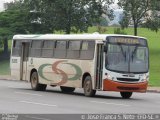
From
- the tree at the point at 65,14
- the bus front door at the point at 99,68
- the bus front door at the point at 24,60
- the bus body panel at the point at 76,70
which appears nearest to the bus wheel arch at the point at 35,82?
the bus body panel at the point at 76,70

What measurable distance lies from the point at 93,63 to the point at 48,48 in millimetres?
5118

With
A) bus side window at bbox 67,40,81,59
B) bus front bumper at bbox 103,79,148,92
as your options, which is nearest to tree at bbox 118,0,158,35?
bus side window at bbox 67,40,81,59

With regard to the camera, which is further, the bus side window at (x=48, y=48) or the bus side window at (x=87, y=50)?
the bus side window at (x=48, y=48)

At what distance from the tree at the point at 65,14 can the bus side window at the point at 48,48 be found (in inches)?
1505

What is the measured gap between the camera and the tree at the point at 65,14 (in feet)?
232

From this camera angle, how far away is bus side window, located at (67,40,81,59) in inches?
1131

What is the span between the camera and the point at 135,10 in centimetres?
8012

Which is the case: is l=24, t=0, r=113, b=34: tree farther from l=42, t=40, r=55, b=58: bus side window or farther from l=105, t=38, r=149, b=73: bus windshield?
l=105, t=38, r=149, b=73: bus windshield

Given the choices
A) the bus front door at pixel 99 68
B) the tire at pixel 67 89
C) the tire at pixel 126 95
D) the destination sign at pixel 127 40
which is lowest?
the tire at pixel 67 89

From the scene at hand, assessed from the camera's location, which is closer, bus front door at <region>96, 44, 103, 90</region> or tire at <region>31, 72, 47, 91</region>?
bus front door at <region>96, 44, 103, 90</region>

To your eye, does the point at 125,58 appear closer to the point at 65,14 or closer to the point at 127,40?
the point at 127,40

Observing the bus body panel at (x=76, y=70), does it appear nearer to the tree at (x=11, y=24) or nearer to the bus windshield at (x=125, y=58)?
the bus windshield at (x=125, y=58)

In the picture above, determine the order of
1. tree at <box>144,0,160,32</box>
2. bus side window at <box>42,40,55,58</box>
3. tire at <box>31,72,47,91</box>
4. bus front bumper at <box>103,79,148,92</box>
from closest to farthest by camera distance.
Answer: bus front bumper at <box>103,79,148,92</box> < bus side window at <box>42,40,55,58</box> < tire at <box>31,72,47,91</box> < tree at <box>144,0,160,32</box>

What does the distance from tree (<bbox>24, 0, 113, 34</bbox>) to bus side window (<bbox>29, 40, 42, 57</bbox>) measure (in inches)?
1457
